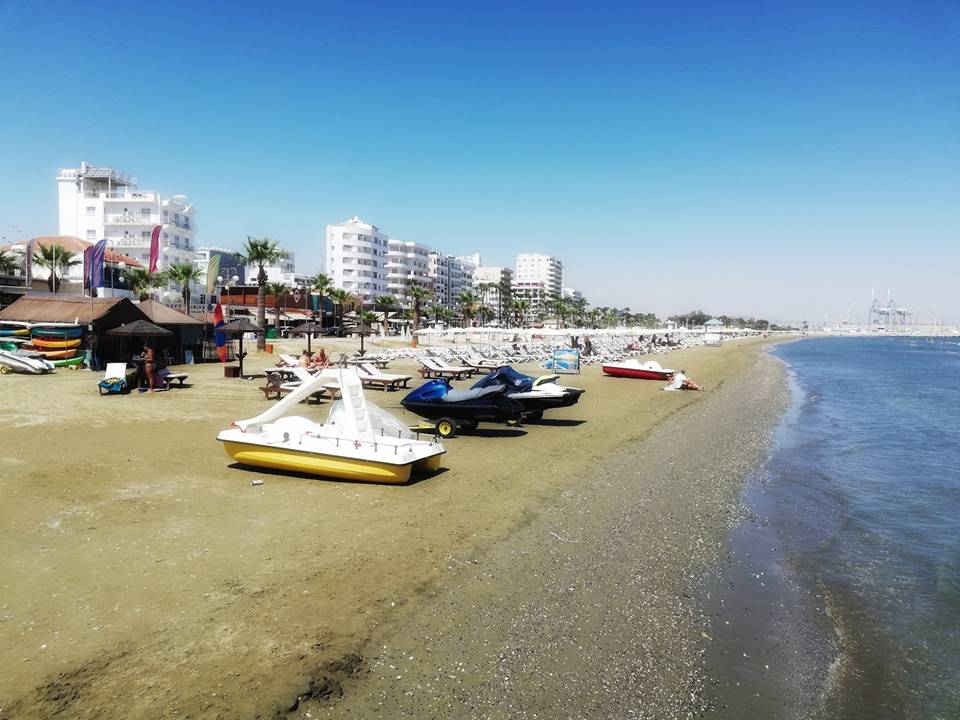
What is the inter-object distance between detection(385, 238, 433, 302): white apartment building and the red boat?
89.2 m

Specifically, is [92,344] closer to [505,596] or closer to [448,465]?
[448,465]

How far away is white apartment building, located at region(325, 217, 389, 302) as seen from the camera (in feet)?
369

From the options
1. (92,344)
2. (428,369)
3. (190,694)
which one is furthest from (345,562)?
(92,344)

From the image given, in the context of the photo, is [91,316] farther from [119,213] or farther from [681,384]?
[119,213]

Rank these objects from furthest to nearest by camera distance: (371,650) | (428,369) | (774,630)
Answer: (428,369) < (774,630) < (371,650)

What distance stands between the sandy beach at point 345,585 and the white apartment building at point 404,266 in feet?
364

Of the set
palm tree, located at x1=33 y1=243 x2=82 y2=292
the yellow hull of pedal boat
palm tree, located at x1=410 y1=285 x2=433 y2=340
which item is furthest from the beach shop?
palm tree, located at x1=410 y1=285 x2=433 y2=340

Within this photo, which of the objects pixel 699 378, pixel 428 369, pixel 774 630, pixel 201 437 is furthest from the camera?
pixel 699 378

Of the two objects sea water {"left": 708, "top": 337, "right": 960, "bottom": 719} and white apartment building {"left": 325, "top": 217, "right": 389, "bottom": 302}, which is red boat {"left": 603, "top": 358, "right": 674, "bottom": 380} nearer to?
sea water {"left": 708, "top": 337, "right": 960, "bottom": 719}

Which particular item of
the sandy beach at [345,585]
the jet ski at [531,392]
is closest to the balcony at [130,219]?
the sandy beach at [345,585]

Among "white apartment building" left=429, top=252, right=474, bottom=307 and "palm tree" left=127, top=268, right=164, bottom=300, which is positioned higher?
"white apartment building" left=429, top=252, right=474, bottom=307

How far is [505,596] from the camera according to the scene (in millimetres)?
6848

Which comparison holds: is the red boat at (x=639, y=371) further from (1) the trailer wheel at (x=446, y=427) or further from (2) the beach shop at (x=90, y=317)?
(2) the beach shop at (x=90, y=317)

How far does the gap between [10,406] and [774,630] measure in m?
20.2
